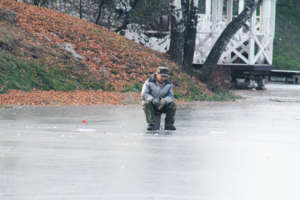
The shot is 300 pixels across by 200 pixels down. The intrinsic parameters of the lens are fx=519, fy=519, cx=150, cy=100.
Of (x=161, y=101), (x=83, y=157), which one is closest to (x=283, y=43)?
(x=161, y=101)

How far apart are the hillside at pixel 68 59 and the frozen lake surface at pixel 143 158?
624 centimetres

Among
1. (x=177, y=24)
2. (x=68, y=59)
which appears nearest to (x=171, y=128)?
(x=68, y=59)

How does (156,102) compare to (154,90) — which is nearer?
(156,102)

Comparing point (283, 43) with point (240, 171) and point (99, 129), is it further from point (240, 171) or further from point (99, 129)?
point (240, 171)

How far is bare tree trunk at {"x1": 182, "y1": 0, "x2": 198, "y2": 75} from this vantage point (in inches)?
1011

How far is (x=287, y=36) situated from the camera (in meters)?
51.4

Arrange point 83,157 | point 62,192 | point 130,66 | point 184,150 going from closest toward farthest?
point 62,192
point 83,157
point 184,150
point 130,66

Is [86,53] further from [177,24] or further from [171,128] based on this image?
[171,128]

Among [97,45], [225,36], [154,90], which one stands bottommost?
[154,90]

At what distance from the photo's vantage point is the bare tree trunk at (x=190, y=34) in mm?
25672

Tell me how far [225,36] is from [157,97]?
15.5 metres

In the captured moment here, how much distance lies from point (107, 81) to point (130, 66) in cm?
241

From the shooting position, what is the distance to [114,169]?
7.08 metres

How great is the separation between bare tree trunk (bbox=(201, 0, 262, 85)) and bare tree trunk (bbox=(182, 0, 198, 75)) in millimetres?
892
